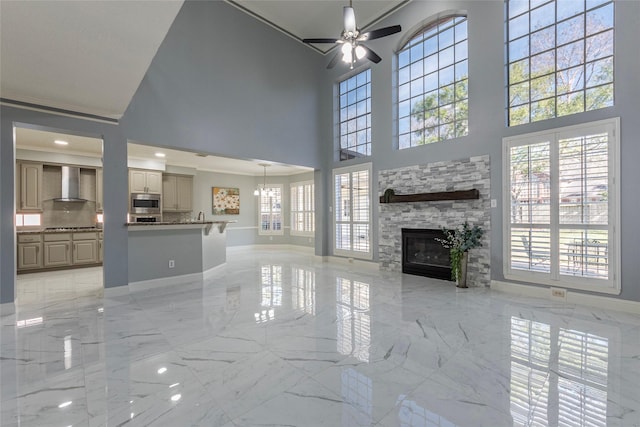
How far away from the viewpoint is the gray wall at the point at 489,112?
3.60 meters

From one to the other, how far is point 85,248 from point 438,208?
25.6ft

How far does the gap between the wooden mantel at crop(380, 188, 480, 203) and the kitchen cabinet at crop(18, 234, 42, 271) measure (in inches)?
288

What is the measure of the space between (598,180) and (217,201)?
9.19 meters

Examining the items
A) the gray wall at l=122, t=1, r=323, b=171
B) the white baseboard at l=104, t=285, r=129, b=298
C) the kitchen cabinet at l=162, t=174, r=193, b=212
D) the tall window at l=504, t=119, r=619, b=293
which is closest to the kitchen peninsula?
the white baseboard at l=104, t=285, r=129, b=298

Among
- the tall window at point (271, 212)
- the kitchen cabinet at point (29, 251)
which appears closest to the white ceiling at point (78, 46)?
the kitchen cabinet at point (29, 251)

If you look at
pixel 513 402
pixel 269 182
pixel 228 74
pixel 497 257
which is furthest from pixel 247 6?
pixel 513 402

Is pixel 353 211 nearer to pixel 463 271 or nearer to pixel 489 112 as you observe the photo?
pixel 463 271

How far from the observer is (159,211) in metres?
8.22

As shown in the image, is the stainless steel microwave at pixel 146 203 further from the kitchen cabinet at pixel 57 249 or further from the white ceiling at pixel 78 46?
the white ceiling at pixel 78 46

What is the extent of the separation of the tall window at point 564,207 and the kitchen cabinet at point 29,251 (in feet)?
29.5

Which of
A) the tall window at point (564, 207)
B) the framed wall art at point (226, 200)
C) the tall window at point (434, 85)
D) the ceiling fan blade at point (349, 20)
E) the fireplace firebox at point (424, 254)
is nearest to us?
the tall window at point (564, 207)

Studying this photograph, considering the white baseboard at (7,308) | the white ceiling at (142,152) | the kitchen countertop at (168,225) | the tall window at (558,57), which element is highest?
the tall window at (558,57)

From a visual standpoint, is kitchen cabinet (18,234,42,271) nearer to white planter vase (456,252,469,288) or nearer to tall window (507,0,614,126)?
white planter vase (456,252,469,288)

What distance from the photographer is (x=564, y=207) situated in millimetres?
4066
